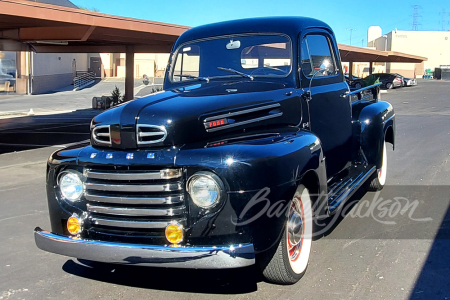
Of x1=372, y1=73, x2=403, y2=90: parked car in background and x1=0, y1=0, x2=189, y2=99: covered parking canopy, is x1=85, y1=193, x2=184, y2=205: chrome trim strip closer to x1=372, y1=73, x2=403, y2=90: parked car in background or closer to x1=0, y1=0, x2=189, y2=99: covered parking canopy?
x1=0, y1=0, x2=189, y2=99: covered parking canopy

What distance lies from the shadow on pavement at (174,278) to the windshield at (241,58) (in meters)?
1.80

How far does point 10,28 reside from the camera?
13.8 m

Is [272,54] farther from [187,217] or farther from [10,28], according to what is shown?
[10,28]

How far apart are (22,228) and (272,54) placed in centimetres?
330

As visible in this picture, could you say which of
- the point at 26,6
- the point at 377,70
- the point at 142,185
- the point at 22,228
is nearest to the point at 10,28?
the point at 26,6

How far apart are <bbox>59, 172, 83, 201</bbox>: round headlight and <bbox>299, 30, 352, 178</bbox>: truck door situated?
213 cm

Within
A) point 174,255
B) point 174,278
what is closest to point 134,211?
point 174,255

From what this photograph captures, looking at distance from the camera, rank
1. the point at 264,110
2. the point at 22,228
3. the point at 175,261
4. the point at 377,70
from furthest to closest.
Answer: the point at 377,70 < the point at 22,228 < the point at 264,110 < the point at 175,261

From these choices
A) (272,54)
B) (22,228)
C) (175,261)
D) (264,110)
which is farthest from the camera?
(22,228)

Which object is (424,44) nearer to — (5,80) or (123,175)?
(5,80)

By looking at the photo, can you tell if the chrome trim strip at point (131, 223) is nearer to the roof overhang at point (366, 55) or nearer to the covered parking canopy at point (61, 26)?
the covered parking canopy at point (61, 26)

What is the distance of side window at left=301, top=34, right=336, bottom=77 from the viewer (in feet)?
15.8

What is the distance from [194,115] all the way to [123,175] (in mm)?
675

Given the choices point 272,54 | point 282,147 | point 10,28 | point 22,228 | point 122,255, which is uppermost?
point 10,28
